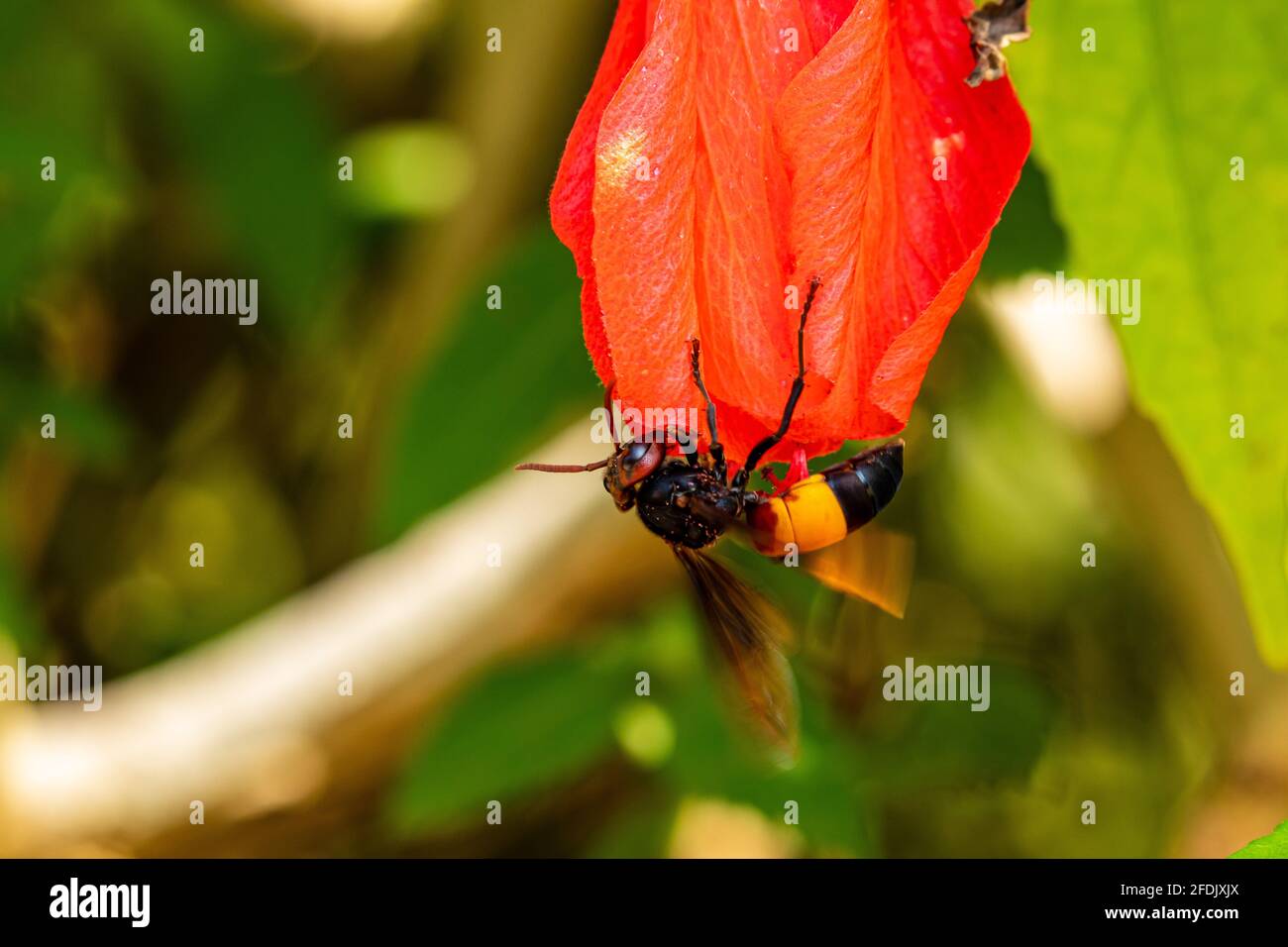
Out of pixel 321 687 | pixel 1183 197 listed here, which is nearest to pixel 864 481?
pixel 1183 197

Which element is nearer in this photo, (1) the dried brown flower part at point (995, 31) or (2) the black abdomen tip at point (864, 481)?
(1) the dried brown flower part at point (995, 31)

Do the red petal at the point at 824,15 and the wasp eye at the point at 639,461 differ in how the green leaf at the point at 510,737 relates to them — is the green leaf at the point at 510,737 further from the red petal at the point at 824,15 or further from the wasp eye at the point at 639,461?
the red petal at the point at 824,15

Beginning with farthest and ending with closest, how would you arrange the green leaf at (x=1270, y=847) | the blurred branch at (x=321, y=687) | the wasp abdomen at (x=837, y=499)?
the blurred branch at (x=321, y=687) → the wasp abdomen at (x=837, y=499) → the green leaf at (x=1270, y=847)

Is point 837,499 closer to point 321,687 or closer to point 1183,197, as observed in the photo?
point 1183,197

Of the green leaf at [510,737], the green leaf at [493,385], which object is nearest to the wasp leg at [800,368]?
the green leaf at [493,385]

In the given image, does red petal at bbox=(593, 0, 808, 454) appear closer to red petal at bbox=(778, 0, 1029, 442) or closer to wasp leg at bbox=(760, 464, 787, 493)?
red petal at bbox=(778, 0, 1029, 442)
